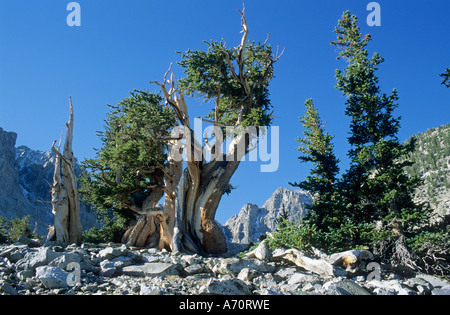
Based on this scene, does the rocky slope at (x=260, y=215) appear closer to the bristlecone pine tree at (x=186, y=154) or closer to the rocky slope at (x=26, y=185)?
the rocky slope at (x=26, y=185)

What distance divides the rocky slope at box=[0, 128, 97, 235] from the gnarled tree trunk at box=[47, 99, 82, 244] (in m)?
55.1

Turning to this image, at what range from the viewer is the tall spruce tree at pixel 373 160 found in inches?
496

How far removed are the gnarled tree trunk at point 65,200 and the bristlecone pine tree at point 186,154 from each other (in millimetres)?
1312

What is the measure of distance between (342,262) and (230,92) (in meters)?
10.2

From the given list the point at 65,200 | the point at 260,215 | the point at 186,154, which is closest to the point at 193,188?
the point at 186,154

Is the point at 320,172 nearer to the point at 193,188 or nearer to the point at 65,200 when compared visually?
the point at 193,188

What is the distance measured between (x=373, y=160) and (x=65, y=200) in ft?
48.8

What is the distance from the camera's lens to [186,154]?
579 inches

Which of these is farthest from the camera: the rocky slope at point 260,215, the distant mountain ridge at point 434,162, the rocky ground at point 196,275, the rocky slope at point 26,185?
the rocky slope at point 260,215

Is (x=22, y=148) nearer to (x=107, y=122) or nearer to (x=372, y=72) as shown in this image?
(x=107, y=122)

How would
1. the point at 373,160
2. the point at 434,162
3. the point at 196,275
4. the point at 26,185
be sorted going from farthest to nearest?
the point at 26,185, the point at 434,162, the point at 373,160, the point at 196,275

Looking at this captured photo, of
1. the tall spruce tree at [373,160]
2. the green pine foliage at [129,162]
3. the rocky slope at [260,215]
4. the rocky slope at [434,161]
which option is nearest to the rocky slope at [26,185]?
the green pine foliage at [129,162]
